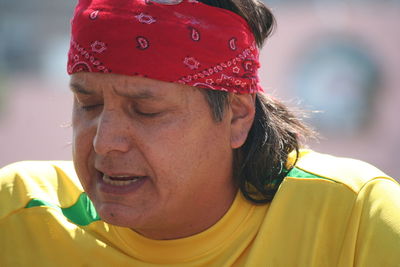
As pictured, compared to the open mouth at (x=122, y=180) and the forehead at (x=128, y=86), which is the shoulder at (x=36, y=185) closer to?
the open mouth at (x=122, y=180)

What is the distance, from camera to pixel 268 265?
241 cm

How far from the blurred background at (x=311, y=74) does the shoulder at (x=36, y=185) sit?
1048cm

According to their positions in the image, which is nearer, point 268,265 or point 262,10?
point 268,265

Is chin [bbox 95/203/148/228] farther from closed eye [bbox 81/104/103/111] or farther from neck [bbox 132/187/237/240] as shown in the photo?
closed eye [bbox 81/104/103/111]

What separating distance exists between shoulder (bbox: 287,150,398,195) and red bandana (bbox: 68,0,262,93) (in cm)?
47

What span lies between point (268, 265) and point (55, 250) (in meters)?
0.89

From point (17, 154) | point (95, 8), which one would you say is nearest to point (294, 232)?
point (95, 8)

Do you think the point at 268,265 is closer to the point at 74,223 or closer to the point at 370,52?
the point at 74,223

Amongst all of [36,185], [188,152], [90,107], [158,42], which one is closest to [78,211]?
[36,185]

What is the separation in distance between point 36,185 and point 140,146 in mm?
711

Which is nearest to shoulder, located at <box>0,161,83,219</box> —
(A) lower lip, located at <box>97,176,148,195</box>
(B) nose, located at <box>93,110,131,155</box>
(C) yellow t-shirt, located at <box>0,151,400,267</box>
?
(C) yellow t-shirt, located at <box>0,151,400,267</box>

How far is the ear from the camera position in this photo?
8.79 ft

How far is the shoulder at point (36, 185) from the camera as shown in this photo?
275cm

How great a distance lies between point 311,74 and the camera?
45.4 ft
